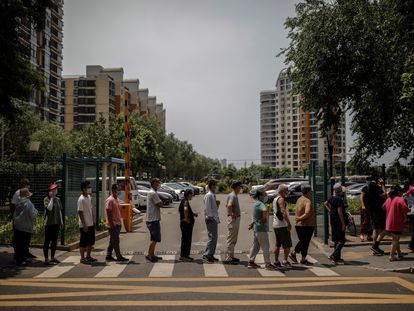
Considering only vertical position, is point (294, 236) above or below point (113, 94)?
below

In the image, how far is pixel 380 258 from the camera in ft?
41.4

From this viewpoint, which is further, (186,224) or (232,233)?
(186,224)

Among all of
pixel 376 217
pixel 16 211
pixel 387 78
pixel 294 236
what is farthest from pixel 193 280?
pixel 387 78

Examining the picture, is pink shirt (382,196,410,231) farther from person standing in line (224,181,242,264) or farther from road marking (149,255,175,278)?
road marking (149,255,175,278)

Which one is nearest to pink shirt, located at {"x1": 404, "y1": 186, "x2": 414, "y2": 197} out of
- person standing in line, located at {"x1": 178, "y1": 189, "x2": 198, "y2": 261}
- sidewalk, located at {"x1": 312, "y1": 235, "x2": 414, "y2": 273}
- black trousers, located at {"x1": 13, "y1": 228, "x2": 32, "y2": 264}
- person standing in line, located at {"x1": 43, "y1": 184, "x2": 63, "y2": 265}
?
sidewalk, located at {"x1": 312, "y1": 235, "x2": 414, "y2": 273}

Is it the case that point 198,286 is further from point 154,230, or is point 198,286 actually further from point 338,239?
point 338,239

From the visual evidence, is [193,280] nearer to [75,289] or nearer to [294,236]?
[75,289]

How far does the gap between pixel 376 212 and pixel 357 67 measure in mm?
7731

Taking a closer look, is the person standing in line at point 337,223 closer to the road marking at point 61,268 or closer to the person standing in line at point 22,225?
the road marking at point 61,268

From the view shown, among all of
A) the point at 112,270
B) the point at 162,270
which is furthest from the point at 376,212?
the point at 112,270

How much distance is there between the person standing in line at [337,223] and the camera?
39.7 feet

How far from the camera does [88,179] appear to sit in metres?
18.5

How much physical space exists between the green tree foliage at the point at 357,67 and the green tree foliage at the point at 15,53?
1022 centimetres

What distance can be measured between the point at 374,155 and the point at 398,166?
7.32 ft
